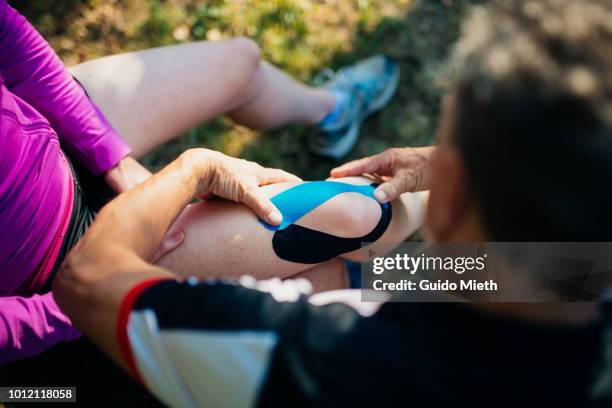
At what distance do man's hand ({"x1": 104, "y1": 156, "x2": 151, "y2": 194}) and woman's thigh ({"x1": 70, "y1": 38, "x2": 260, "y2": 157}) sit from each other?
13 centimetres

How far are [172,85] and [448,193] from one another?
4.37 ft

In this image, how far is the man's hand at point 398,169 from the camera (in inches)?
64.6

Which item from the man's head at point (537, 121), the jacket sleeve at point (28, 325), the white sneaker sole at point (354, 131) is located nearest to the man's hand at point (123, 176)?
the jacket sleeve at point (28, 325)

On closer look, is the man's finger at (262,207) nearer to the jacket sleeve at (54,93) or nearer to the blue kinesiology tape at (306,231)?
the blue kinesiology tape at (306,231)

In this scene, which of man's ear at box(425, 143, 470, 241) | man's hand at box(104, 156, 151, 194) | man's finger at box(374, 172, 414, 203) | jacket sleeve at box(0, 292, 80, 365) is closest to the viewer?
man's ear at box(425, 143, 470, 241)

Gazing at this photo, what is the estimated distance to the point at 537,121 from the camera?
2.28ft

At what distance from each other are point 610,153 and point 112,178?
1453mm

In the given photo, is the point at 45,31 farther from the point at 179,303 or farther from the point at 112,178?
the point at 179,303

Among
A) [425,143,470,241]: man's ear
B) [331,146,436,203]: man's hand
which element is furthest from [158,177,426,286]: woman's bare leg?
[425,143,470,241]: man's ear

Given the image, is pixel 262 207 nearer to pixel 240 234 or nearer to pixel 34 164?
pixel 240 234

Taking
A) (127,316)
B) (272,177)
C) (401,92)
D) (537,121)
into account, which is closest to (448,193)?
(537,121)

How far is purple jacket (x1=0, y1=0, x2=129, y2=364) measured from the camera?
54.2 inches

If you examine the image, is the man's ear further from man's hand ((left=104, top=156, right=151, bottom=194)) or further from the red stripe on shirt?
man's hand ((left=104, top=156, right=151, bottom=194))

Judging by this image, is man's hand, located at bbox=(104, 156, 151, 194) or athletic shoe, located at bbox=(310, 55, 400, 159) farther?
athletic shoe, located at bbox=(310, 55, 400, 159)
